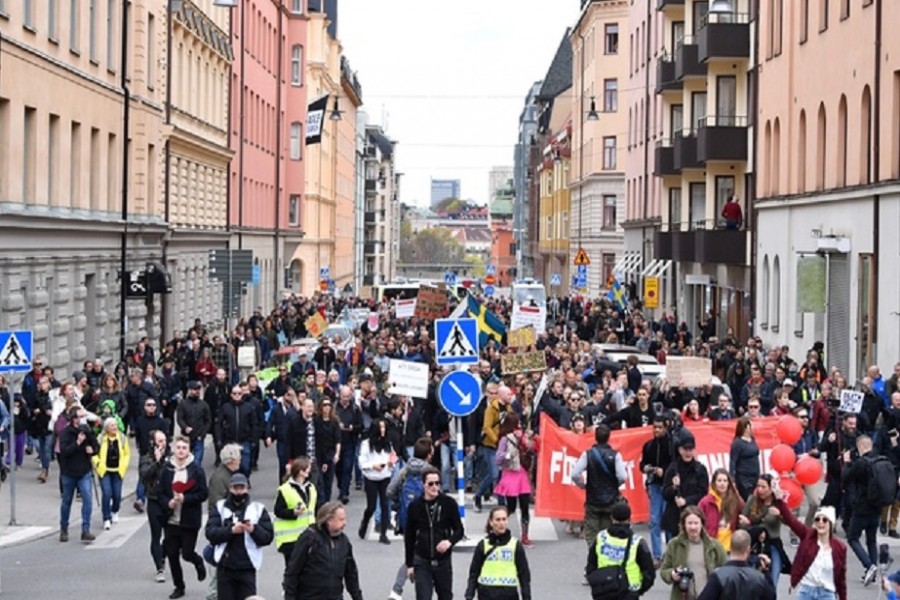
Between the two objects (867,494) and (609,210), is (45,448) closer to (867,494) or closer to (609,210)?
(867,494)

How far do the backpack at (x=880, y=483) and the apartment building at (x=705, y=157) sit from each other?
25951 mm

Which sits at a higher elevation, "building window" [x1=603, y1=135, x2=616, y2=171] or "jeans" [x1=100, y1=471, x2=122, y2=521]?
"building window" [x1=603, y1=135, x2=616, y2=171]

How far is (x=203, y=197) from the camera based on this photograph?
191 feet

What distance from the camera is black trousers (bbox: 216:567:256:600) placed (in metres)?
14.8

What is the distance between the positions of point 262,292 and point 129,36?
32.6 metres

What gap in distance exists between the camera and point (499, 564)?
13539 mm

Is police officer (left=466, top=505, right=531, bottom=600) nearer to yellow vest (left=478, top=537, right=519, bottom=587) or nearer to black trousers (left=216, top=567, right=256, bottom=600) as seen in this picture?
yellow vest (left=478, top=537, right=519, bottom=587)

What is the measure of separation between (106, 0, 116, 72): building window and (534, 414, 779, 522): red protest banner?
2154 cm

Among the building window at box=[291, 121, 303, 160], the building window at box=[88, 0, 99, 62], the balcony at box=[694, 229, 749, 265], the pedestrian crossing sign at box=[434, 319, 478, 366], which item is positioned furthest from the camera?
the building window at box=[291, 121, 303, 160]

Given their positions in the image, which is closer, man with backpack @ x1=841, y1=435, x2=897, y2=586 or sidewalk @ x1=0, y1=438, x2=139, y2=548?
man with backpack @ x1=841, y1=435, x2=897, y2=586

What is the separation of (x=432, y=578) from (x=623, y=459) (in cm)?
708

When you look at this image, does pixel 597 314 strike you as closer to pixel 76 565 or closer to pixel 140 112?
pixel 140 112

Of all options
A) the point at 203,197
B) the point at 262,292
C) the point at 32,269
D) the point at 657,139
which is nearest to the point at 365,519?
the point at 32,269

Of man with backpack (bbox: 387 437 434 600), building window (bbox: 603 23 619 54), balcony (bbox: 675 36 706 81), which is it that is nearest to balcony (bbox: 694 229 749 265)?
balcony (bbox: 675 36 706 81)
